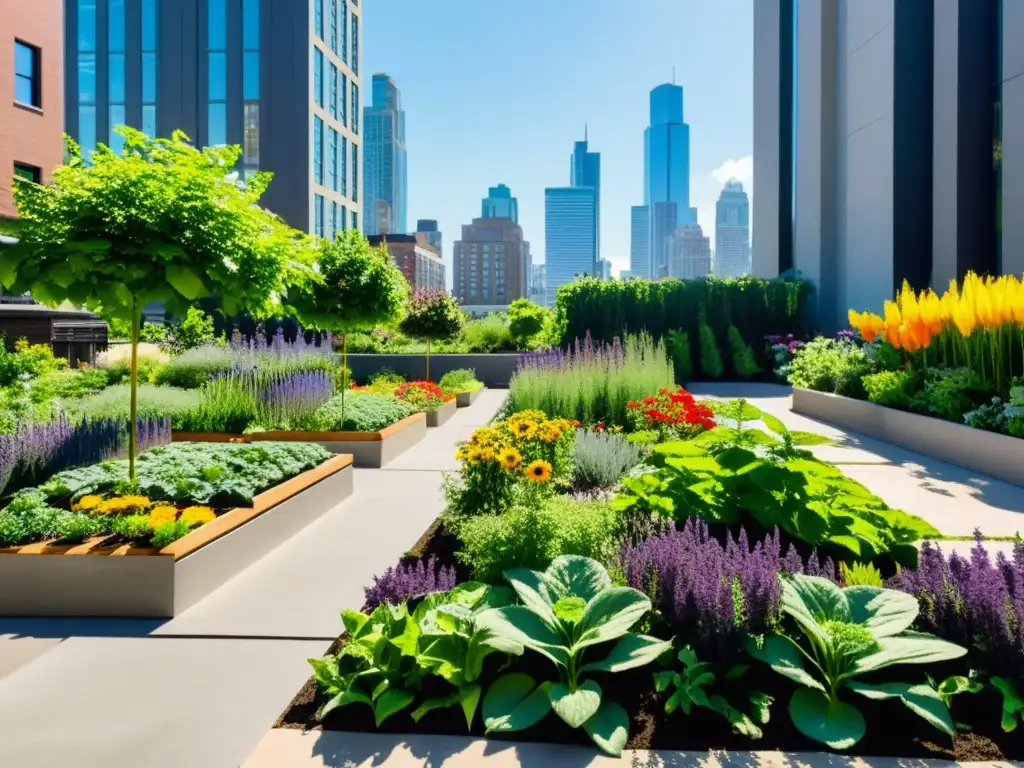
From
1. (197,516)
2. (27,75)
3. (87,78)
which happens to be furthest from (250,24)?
(197,516)

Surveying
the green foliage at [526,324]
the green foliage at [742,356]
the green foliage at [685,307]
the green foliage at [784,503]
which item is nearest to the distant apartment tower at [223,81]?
the green foliage at [526,324]

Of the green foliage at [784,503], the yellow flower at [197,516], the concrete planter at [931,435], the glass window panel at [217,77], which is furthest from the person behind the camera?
the glass window panel at [217,77]

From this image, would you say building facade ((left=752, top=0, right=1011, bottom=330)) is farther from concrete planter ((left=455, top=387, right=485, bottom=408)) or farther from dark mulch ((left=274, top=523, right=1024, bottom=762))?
dark mulch ((left=274, top=523, right=1024, bottom=762))

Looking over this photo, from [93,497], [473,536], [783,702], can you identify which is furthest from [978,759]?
[93,497]

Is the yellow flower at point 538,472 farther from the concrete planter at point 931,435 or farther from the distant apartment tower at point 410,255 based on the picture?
the distant apartment tower at point 410,255

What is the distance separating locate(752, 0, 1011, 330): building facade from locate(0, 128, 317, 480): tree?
1258cm

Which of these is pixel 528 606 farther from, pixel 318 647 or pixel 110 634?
pixel 110 634

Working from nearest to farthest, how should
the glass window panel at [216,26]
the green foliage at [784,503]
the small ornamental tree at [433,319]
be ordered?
1. the green foliage at [784,503]
2. the small ornamental tree at [433,319]
3. the glass window panel at [216,26]

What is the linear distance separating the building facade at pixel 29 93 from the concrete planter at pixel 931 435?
63.4 ft

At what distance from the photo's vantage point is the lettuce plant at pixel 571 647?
2.13m

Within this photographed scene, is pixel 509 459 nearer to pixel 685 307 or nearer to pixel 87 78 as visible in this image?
pixel 685 307

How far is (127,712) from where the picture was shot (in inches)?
103

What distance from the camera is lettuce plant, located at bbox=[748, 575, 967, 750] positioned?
2113 mm

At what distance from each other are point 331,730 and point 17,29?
2277 centimetres
